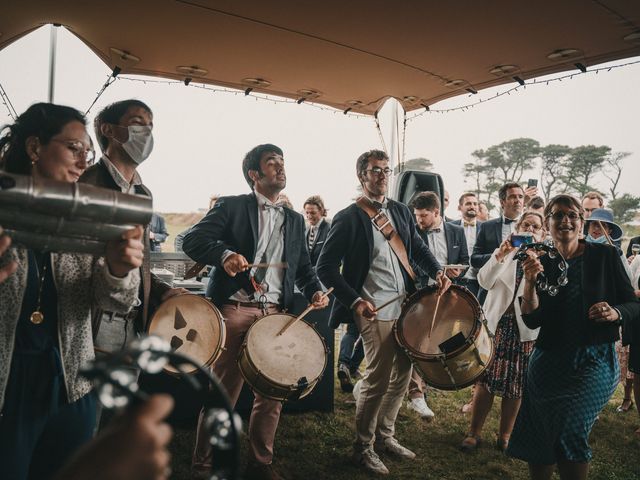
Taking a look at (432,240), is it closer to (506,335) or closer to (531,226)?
(531,226)

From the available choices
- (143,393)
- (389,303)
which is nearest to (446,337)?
(389,303)

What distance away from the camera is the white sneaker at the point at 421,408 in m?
4.67

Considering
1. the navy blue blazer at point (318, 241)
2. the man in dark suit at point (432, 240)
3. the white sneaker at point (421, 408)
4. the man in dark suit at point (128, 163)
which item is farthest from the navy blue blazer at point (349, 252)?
the navy blue blazer at point (318, 241)

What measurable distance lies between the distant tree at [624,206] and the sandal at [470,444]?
2985 cm

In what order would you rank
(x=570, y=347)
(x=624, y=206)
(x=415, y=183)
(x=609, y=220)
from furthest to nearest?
(x=624, y=206)
(x=415, y=183)
(x=609, y=220)
(x=570, y=347)

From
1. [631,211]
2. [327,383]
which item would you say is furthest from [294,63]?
[631,211]

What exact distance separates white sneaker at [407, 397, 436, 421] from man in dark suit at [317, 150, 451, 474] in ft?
3.06

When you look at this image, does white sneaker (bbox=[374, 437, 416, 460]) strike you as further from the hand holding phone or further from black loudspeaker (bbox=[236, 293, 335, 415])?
the hand holding phone

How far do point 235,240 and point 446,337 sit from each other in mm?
1572

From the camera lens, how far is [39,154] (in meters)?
1.57

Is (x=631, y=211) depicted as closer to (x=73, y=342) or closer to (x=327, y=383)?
(x=327, y=383)

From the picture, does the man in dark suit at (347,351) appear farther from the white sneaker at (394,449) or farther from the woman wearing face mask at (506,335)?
the woman wearing face mask at (506,335)

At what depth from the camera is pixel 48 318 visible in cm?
162

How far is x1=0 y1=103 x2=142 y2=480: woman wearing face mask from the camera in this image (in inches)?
58.3
